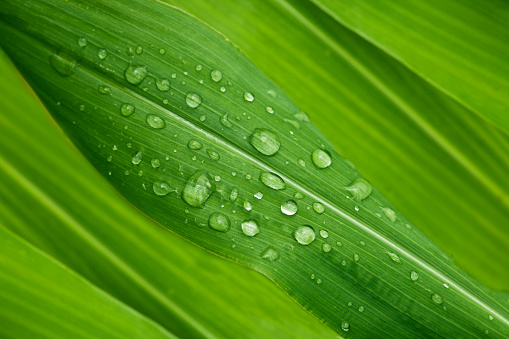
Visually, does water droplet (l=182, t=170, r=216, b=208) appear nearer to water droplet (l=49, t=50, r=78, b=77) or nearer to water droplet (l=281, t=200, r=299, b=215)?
water droplet (l=281, t=200, r=299, b=215)

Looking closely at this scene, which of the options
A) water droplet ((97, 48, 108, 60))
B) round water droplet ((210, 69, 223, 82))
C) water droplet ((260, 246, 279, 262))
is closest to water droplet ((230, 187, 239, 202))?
water droplet ((260, 246, 279, 262))

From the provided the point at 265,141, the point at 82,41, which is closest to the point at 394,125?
the point at 265,141

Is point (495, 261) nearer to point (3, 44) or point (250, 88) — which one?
point (250, 88)

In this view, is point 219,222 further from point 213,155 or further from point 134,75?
point 134,75

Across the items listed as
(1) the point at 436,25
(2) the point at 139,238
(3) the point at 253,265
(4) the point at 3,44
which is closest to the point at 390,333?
(3) the point at 253,265

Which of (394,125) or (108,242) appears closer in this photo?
(108,242)

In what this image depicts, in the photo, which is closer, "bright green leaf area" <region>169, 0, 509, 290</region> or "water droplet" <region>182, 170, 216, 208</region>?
"water droplet" <region>182, 170, 216, 208</region>
